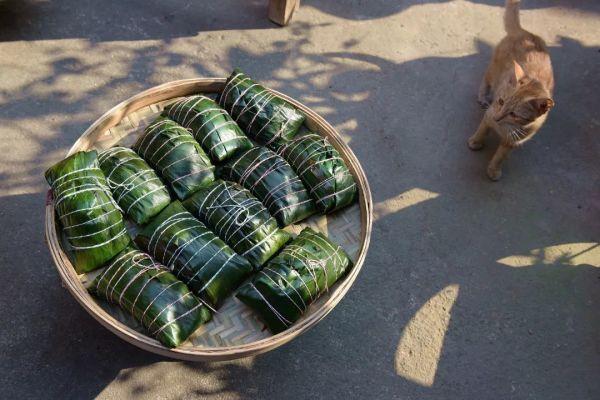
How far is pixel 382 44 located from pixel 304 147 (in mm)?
2426

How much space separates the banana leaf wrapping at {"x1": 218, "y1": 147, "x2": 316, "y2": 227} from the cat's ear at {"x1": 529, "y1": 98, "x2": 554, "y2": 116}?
1770 mm

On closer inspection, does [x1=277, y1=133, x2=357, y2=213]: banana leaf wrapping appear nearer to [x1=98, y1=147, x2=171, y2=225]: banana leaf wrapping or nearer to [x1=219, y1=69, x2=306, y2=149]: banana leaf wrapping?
[x1=219, y1=69, x2=306, y2=149]: banana leaf wrapping

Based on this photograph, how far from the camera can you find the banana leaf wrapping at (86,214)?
9.36 feet

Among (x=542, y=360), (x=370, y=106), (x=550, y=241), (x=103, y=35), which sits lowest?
(x=542, y=360)

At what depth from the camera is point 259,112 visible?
3.52 metres

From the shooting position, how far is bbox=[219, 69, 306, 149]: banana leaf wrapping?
3.52m

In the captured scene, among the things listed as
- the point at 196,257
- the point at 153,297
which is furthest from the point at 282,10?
the point at 153,297

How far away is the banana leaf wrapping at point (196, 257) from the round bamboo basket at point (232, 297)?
0.14m

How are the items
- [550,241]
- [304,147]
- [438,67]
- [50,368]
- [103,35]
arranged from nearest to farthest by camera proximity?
[50,368] < [304,147] < [550,241] < [103,35] < [438,67]

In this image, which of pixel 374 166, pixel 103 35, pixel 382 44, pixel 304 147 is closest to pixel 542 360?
pixel 374 166

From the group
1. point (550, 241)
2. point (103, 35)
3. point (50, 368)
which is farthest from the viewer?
point (103, 35)

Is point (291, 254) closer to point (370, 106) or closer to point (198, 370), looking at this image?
point (198, 370)

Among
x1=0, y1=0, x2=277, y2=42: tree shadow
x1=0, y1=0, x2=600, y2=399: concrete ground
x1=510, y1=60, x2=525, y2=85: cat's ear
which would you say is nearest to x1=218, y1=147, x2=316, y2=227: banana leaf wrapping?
x1=0, y1=0, x2=600, y2=399: concrete ground

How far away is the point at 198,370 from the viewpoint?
11.0 ft
